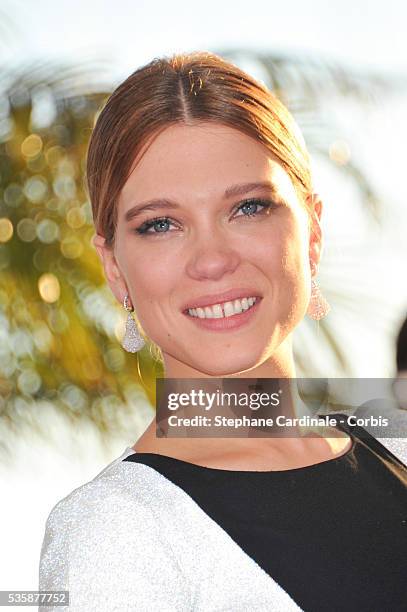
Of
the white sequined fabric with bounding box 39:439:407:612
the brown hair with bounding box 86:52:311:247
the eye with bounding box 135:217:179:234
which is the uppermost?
the brown hair with bounding box 86:52:311:247

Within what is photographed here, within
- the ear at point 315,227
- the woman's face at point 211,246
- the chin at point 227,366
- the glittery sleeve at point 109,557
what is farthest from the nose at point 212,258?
the glittery sleeve at point 109,557

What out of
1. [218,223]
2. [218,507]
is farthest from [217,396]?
[218,223]

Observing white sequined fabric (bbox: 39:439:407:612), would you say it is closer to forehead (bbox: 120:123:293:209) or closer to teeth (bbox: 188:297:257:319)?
teeth (bbox: 188:297:257:319)

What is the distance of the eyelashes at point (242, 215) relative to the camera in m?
1.62

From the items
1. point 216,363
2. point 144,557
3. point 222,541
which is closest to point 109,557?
point 144,557

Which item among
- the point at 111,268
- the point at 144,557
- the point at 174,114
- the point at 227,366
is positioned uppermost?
the point at 174,114

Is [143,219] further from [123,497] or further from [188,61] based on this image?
[123,497]

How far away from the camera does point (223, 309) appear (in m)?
1.63

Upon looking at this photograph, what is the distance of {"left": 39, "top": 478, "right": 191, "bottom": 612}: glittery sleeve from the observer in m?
1.43

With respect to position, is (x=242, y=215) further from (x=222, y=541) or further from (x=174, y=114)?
(x=222, y=541)

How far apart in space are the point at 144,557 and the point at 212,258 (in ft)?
1.52

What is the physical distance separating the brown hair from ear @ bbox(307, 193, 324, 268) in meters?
0.04

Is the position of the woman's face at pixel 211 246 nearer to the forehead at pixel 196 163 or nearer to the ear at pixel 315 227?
the forehead at pixel 196 163

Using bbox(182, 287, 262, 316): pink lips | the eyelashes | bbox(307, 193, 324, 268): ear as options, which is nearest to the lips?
bbox(182, 287, 262, 316): pink lips
